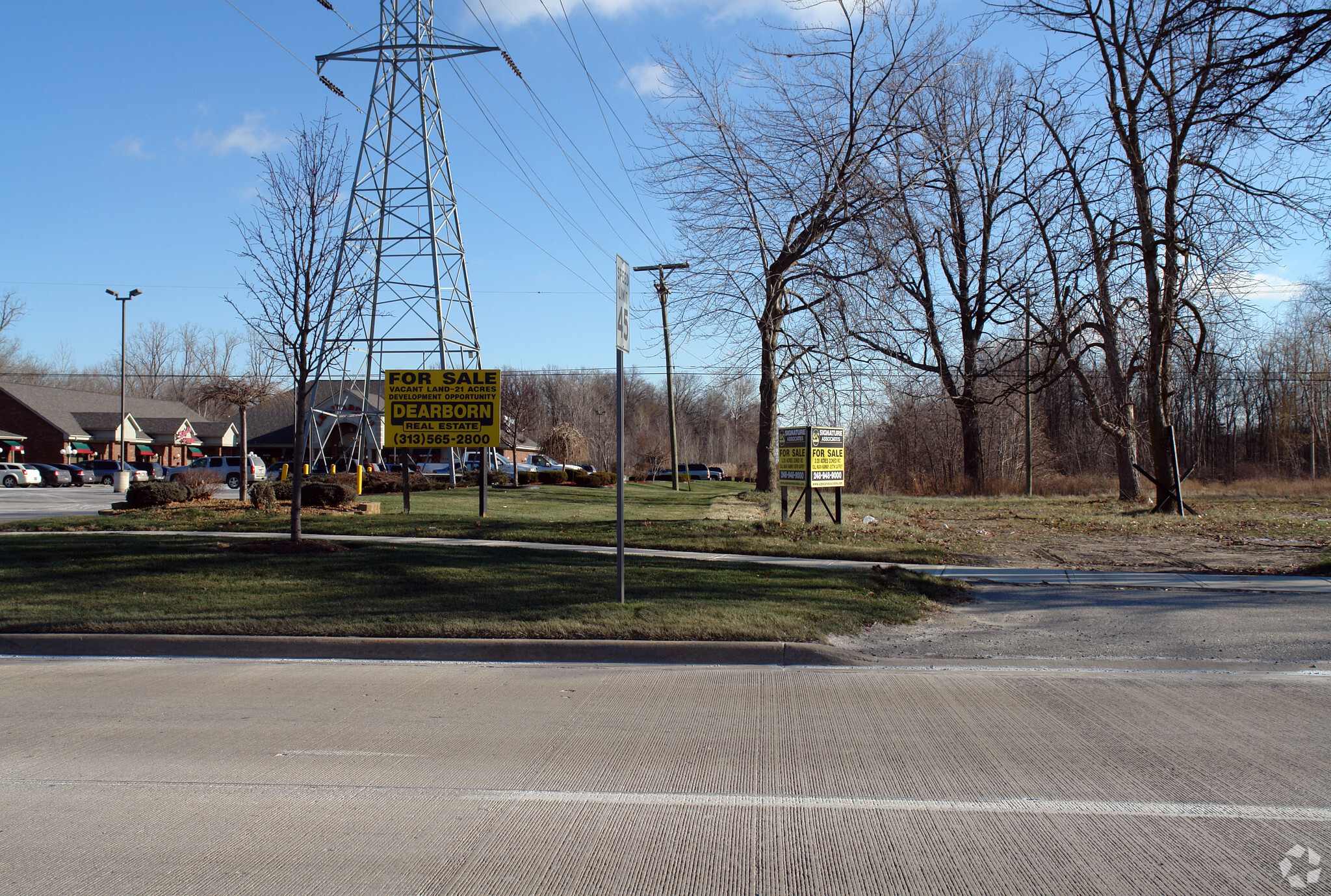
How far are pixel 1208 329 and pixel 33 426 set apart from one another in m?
66.9

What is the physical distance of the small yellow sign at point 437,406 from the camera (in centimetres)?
2112

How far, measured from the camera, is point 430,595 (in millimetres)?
9883

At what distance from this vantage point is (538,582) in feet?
34.8

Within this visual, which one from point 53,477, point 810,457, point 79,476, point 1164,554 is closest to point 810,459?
point 810,457

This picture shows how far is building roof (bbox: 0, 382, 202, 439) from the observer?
192 feet

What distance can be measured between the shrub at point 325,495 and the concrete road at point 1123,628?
51.3 ft

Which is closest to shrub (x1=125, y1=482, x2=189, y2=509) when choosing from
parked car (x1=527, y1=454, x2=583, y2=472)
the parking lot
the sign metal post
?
the parking lot

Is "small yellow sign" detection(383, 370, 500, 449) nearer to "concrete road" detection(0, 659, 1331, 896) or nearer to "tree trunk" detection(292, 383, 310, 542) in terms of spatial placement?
"tree trunk" detection(292, 383, 310, 542)

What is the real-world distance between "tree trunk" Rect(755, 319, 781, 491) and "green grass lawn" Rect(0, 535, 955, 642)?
891 centimetres

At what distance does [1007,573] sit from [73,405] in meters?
69.3

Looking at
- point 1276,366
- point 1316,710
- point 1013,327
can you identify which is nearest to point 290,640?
point 1316,710

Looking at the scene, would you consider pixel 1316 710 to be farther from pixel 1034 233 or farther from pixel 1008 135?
pixel 1008 135

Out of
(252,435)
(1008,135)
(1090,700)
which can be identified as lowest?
(1090,700)

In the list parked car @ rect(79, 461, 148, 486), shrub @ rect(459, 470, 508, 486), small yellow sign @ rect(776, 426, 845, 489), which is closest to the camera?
small yellow sign @ rect(776, 426, 845, 489)
